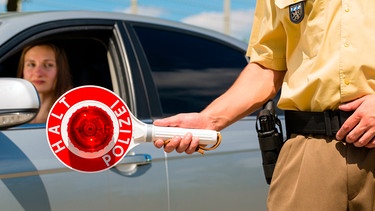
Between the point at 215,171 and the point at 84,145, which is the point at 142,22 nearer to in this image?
the point at 215,171

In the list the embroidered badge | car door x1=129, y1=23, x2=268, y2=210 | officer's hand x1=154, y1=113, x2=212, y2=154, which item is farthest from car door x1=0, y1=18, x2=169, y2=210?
the embroidered badge

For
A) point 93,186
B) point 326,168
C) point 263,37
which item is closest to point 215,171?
point 93,186

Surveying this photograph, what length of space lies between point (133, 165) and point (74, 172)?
29 cm

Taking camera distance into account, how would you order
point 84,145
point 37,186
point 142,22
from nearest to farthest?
1. point 84,145
2. point 37,186
3. point 142,22

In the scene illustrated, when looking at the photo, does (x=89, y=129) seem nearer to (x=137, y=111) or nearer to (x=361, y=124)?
(x=361, y=124)

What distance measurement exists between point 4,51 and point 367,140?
163 cm

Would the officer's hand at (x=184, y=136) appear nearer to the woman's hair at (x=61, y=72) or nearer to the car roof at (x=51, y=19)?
the car roof at (x=51, y=19)

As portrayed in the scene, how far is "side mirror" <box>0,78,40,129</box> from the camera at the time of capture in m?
2.31

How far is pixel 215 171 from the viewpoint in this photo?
3055mm

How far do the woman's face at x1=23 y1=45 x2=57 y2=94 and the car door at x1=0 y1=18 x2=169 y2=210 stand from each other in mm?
74

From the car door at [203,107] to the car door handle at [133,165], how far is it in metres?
0.12

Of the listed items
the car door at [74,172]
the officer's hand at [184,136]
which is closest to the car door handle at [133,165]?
the car door at [74,172]

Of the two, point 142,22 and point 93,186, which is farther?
point 142,22

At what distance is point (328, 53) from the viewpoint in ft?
5.60
